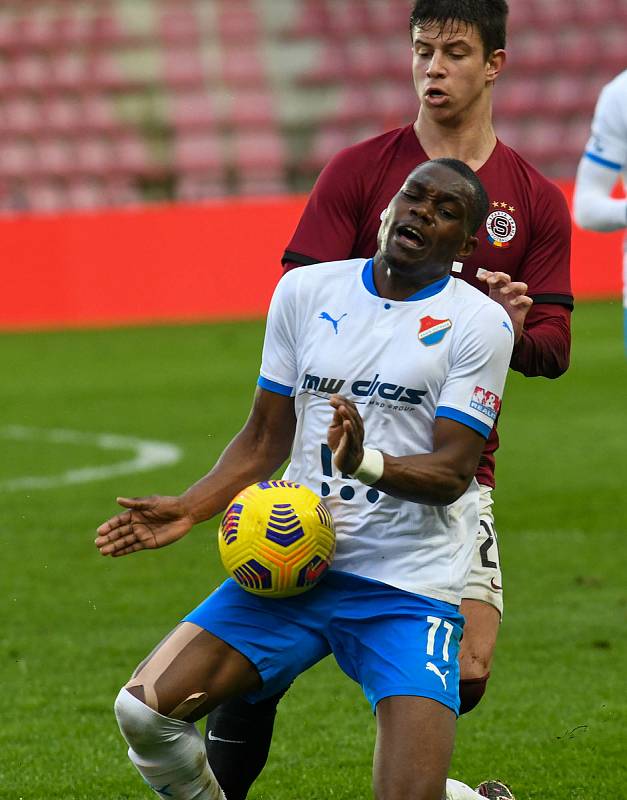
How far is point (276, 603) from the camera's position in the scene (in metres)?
3.83

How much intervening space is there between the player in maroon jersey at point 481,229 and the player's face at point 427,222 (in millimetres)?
508

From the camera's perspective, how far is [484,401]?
12.3 ft

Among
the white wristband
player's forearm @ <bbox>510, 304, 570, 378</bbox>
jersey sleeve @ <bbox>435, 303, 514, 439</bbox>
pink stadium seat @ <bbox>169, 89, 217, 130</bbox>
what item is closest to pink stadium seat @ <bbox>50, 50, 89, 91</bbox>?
pink stadium seat @ <bbox>169, 89, 217, 130</bbox>

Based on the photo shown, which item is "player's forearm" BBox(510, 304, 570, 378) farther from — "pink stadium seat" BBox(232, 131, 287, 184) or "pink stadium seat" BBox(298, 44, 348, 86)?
"pink stadium seat" BBox(298, 44, 348, 86)

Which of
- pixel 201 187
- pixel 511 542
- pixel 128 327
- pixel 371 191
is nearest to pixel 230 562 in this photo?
pixel 371 191

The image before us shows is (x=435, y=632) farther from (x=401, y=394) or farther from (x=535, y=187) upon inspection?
(x=535, y=187)

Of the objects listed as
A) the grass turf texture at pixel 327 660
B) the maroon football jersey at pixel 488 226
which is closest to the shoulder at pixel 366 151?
the maroon football jersey at pixel 488 226

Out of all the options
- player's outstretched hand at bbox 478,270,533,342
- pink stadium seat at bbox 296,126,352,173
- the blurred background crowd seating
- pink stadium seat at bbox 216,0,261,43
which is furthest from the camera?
pink stadium seat at bbox 216,0,261,43

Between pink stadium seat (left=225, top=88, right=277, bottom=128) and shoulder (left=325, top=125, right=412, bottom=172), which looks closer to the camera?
shoulder (left=325, top=125, right=412, bottom=172)

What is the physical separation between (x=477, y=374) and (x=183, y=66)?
74.2 feet

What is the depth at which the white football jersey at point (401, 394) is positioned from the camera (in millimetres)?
3760

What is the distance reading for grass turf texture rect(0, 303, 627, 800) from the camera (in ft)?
16.2

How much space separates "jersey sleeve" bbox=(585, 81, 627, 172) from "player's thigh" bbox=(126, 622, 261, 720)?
3.41 meters

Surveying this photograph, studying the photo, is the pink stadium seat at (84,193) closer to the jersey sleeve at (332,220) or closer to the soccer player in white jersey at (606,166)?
the soccer player in white jersey at (606,166)
